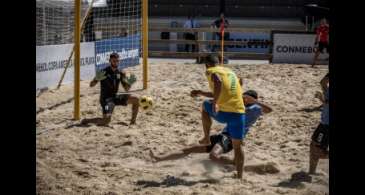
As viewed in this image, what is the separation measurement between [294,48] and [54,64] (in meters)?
8.84

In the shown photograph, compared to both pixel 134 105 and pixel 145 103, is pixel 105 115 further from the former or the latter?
pixel 145 103

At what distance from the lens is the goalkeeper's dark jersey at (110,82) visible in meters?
10.6

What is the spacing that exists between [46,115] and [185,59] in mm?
11605

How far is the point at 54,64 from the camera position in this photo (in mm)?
14469

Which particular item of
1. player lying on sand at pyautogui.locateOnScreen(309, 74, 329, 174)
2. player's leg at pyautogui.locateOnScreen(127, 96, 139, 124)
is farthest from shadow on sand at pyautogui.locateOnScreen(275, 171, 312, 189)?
player's leg at pyautogui.locateOnScreen(127, 96, 139, 124)

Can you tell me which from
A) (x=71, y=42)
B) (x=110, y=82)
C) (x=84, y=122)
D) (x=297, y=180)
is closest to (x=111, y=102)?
(x=110, y=82)

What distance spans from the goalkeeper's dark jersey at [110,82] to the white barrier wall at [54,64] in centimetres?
351

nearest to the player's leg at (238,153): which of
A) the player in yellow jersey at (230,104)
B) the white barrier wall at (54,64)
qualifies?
the player in yellow jersey at (230,104)

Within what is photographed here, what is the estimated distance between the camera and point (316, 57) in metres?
18.3

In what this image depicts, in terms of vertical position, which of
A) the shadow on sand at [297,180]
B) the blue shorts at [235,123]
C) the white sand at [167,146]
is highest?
the blue shorts at [235,123]

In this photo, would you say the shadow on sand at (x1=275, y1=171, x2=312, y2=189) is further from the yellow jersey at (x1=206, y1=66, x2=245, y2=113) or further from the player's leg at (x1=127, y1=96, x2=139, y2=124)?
the player's leg at (x1=127, y1=96, x2=139, y2=124)

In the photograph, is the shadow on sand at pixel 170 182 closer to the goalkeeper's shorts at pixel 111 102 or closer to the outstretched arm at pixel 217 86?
the outstretched arm at pixel 217 86

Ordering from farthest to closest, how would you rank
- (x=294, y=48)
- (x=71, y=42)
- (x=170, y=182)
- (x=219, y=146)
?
(x=294, y=48) → (x=71, y=42) → (x=219, y=146) → (x=170, y=182)
